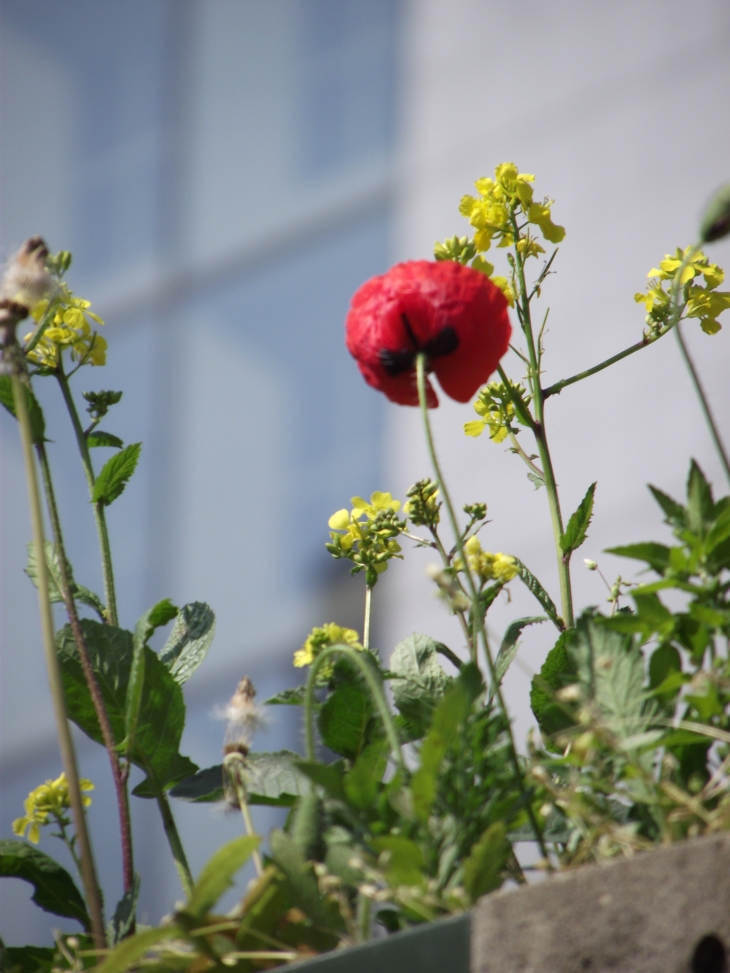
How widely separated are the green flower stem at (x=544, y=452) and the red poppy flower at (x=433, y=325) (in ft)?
0.25

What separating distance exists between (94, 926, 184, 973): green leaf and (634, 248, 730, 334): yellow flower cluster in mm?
431

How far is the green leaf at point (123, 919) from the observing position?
0.46m

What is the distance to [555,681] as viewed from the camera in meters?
0.49

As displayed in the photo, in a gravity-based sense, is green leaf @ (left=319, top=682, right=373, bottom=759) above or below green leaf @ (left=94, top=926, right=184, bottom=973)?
above

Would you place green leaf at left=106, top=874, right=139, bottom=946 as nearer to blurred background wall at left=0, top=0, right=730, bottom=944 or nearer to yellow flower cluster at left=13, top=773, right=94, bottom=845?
yellow flower cluster at left=13, top=773, right=94, bottom=845

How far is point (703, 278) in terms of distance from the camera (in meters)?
0.62

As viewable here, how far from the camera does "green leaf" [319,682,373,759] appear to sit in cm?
49

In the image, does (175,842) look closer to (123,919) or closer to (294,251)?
(123,919)

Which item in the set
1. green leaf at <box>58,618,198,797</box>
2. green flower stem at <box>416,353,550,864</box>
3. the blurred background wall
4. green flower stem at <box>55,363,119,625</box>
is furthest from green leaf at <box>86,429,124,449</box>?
the blurred background wall

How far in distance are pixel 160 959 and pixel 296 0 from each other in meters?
3.24

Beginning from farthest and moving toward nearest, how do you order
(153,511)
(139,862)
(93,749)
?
(153,511), (139,862), (93,749)

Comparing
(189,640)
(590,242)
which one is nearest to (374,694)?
(189,640)

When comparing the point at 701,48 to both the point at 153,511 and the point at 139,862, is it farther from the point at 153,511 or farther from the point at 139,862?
the point at 139,862

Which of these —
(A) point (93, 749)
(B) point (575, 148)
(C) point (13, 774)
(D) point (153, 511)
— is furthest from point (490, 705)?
(C) point (13, 774)
